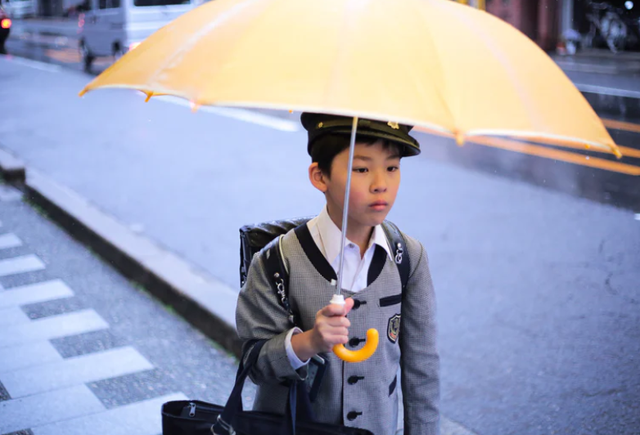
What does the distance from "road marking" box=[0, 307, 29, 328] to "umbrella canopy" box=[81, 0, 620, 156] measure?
3.03m

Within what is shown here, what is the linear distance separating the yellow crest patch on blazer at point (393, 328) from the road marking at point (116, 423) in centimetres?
174

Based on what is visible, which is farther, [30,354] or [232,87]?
[30,354]

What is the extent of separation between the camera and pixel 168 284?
16.0 ft

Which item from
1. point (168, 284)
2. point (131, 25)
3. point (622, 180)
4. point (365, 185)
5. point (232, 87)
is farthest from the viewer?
point (131, 25)

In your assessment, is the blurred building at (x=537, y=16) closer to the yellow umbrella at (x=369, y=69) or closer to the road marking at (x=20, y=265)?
the road marking at (x=20, y=265)

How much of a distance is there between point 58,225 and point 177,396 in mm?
3338

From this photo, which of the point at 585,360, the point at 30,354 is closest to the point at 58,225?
the point at 30,354

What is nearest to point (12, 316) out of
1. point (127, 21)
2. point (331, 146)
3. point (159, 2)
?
point (331, 146)

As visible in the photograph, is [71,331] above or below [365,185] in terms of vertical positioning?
below

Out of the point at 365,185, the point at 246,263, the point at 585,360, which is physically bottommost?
the point at 585,360

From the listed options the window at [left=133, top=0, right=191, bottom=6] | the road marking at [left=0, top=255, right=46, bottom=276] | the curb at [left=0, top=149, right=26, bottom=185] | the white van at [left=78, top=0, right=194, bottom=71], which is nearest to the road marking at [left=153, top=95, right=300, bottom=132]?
the curb at [left=0, top=149, right=26, bottom=185]

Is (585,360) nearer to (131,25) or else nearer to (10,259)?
(10,259)

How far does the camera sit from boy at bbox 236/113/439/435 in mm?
1875

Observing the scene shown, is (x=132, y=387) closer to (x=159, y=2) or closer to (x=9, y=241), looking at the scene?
(x=9, y=241)
